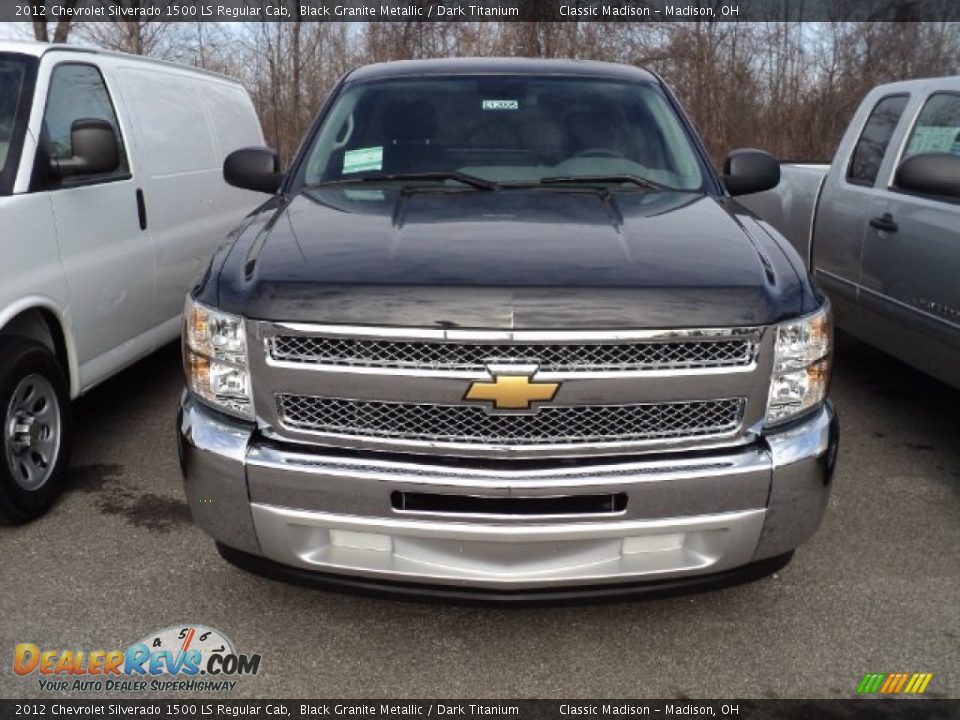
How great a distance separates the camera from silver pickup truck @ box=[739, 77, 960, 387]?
4.32 metres

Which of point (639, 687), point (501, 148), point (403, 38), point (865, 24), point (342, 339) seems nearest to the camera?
point (342, 339)

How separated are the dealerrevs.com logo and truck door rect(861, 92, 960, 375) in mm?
3445

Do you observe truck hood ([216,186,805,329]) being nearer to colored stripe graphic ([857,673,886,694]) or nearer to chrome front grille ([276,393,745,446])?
chrome front grille ([276,393,745,446])

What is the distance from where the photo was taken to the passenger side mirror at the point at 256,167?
4332 millimetres

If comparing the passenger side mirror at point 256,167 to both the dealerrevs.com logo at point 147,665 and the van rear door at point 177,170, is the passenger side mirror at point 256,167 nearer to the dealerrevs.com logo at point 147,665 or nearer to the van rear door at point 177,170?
the van rear door at point 177,170

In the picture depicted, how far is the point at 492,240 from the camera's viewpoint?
9.51ft

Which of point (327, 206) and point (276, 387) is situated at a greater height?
point (327, 206)

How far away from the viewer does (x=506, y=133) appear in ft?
13.2

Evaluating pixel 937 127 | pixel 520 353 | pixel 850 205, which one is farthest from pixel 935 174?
pixel 520 353

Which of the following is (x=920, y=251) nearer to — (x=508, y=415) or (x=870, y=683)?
(x=870, y=683)

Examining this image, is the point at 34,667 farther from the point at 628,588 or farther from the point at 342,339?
the point at 628,588

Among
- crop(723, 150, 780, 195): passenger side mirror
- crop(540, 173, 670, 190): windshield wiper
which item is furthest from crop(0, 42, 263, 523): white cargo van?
crop(723, 150, 780, 195): passenger side mirror

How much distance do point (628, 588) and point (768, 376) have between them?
73 centimetres

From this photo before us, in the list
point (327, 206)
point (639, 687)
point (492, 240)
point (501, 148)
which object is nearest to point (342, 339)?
point (492, 240)
